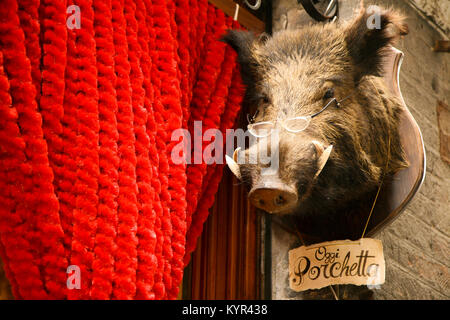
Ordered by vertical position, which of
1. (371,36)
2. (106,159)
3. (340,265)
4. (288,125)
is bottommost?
(340,265)

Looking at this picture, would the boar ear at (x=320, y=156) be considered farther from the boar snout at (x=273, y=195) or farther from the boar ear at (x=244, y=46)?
the boar ear at (x=244, y=46)

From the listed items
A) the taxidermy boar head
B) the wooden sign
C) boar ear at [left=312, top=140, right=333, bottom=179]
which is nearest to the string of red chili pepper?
the taxidermy boar head

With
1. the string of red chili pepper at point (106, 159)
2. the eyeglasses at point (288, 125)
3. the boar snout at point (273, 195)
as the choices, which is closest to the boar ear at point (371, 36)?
the eyeglasses at point (288, 125)

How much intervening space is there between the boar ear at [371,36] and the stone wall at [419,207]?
11.4 inches

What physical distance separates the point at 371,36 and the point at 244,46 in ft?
0.99

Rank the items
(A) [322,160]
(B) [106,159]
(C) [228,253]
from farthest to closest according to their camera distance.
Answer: (C) [228,253]
(A) [322,160]
(B) [106,159]

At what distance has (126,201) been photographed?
120 cm

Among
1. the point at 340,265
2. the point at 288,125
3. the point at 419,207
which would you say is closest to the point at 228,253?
the point at 340,265

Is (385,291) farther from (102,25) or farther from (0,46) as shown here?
(0,46)

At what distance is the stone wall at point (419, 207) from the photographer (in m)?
1.70

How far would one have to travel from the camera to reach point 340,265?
4.86ft

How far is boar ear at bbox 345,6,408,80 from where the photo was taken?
4.74 feet

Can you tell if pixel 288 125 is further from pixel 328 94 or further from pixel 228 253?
pixel 228 253

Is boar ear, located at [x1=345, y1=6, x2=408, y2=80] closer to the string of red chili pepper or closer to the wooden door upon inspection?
the wooden door
